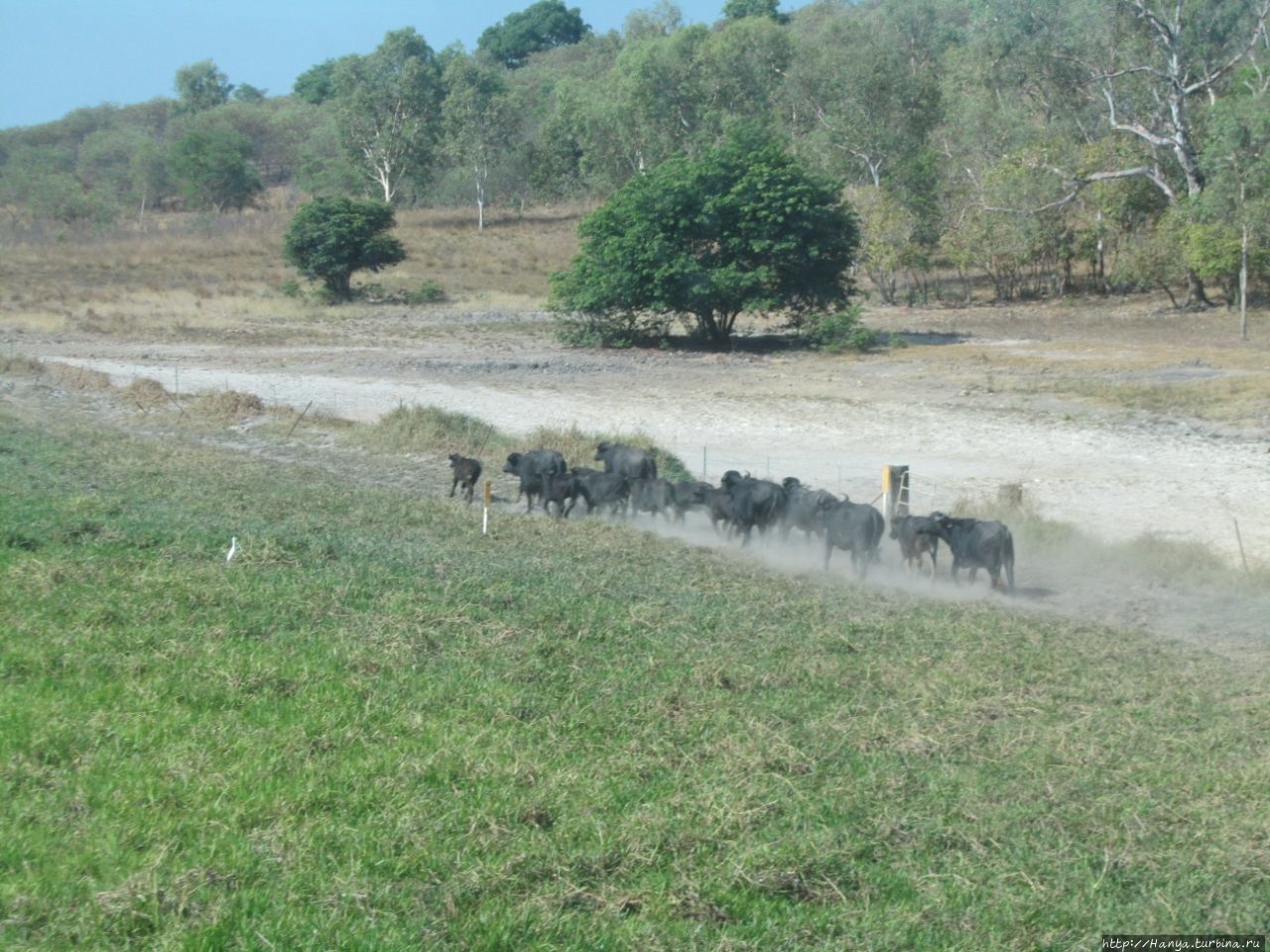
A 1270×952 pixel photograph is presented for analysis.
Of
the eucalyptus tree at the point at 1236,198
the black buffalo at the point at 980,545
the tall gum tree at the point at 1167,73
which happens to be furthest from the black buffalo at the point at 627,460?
the tall gum tree at the point at 1167,73

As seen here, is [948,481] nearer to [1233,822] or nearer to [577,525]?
[577,525]

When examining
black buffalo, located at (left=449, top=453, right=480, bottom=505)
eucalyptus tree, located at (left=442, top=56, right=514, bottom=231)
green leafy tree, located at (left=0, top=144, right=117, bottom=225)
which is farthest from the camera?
green leafy tree, located at (left=0, top=144, right=117, bottom=225)

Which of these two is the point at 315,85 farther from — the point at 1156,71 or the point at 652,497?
the point at 652,497

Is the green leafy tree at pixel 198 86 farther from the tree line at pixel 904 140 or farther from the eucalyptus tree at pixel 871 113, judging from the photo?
the eucalyptus tree at pixel 871 113

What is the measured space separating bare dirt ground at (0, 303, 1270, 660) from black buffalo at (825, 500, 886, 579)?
1.02 feet

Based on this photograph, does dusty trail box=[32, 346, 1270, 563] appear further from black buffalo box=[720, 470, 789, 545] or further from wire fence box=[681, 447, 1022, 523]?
black buffalo box=[720, 470, 789, 545]

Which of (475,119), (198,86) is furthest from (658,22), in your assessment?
(198,86)

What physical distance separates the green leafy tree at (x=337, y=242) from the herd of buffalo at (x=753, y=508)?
41602mm

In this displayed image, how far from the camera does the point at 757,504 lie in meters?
17.9

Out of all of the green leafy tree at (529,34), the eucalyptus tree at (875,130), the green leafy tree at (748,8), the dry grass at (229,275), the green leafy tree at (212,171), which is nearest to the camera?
the dry grass at (229,275)

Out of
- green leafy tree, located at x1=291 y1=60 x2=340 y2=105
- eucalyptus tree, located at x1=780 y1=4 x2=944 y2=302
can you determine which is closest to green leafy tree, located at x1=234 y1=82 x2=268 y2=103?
green leafy tree, located at x1=291 y1=60 x2=340 y2=105

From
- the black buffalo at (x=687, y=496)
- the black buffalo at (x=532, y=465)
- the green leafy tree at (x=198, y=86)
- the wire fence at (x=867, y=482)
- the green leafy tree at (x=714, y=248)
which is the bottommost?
the wire fence at (x=867, y=482)

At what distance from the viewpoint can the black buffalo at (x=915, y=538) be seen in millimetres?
16031

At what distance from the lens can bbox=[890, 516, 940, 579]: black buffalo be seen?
52.6ft
